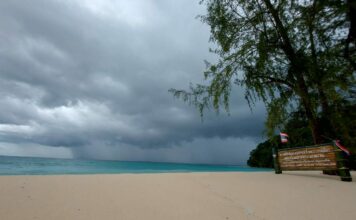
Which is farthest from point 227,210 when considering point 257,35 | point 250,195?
point 257,35

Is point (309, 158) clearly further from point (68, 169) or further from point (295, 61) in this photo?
point (68, 169)

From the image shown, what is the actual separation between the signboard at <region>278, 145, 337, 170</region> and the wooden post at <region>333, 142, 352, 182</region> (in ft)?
0.55

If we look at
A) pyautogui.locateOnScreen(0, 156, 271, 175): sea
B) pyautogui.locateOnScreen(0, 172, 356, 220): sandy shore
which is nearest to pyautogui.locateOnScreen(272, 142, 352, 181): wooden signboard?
pyautogui.locateOnScreen(0, 172, 356, 220): sandy shore

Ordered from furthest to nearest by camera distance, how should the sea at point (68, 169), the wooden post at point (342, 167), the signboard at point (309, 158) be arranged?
1. the sea at point (68, 169)
2. the signboard at point (309, 158)
3. the wooden post at point (342, 167)

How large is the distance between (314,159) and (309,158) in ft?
0.68

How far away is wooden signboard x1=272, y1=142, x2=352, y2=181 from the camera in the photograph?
6.34 m

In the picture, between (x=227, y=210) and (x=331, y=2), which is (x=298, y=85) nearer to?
(x=331, y=2)

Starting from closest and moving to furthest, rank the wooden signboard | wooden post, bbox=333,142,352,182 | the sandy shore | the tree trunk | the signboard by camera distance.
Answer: the sandy shore, the tree trunk, wooden post, bbox=333,142,352,182, the wooden signboard, the signboard

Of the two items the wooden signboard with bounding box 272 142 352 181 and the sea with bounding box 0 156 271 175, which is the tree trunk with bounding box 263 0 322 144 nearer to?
the wooden signboard with bounding box 272 142 352 181

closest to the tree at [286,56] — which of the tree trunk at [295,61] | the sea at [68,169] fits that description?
the tree trunk at [295,61]

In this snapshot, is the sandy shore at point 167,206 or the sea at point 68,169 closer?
the sandy shore at point 167,206

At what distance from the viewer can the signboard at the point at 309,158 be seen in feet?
22.2

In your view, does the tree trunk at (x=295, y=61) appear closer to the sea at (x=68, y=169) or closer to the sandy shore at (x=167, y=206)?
the sandy shore at (x=167, y=206)

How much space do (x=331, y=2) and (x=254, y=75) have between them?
11.9 ft
